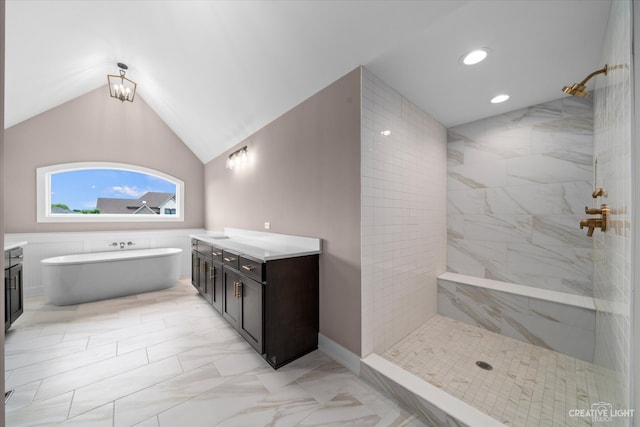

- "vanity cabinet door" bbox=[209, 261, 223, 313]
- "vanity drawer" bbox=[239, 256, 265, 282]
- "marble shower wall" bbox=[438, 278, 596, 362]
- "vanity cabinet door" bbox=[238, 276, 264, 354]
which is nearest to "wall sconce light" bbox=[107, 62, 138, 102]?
"vanity cabinet door" bbox=[209, 261, 223, 313]

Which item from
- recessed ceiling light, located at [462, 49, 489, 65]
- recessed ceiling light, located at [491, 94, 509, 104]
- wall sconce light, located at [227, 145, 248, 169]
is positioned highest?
recessed ceiling light, located at [462, 49, 489, 65]

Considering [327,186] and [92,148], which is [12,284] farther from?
[327,186]

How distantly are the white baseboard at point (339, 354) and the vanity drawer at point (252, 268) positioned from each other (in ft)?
2.71

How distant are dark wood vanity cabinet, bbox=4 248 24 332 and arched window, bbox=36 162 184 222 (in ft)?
5.77

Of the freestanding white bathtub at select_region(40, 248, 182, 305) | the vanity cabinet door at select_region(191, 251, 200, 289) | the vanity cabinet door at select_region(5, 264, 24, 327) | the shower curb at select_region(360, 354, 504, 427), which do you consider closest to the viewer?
the shower curb at select_region(360, 354, 504, 427)

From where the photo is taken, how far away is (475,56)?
5.72 feet

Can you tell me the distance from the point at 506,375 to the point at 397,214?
147 cm

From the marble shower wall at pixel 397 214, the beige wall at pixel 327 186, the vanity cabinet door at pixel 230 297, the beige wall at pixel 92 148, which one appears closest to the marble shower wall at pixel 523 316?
the marble shower wall at pixel 397 214

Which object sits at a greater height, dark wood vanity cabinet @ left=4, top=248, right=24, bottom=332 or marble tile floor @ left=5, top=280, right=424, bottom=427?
dark wood vanity cabinet @ left=4, top=248, right=24, bottom=332

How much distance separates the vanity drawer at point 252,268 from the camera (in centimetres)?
186

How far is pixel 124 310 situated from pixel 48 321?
665 mm

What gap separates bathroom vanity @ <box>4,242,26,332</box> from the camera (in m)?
2.20

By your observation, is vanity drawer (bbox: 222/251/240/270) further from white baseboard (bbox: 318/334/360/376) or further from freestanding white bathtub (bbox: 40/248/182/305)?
freestanding white bathtub (bbox: 40/248/182/305)

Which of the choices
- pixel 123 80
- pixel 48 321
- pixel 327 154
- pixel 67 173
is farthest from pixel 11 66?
pixel 327 154
